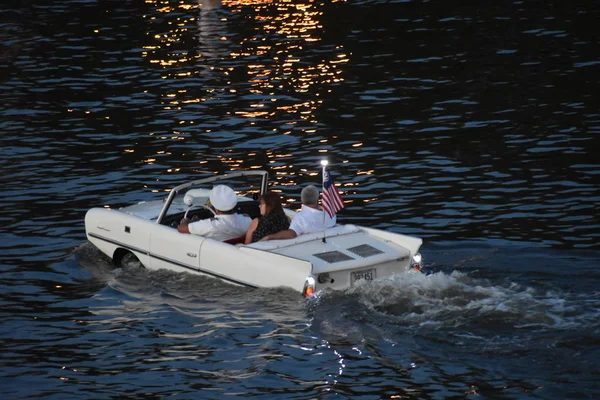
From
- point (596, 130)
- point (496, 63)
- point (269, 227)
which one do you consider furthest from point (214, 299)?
point (496, 63)

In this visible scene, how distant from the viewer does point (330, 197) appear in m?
14.2

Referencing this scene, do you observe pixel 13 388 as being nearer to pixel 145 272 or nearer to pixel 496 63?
pixel 145 272

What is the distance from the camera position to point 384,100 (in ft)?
84.3

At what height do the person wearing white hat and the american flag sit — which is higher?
the american flag

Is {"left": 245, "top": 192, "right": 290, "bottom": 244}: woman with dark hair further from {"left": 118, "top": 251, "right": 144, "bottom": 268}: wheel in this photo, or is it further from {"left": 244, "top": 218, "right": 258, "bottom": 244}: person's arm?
{"left": 118, "top": 251, "right": 144, "bottom": 268}: wheel

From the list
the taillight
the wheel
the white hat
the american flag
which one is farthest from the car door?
the taillight

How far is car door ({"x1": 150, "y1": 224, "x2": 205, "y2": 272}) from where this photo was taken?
14578mm

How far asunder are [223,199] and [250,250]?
1.38 meters

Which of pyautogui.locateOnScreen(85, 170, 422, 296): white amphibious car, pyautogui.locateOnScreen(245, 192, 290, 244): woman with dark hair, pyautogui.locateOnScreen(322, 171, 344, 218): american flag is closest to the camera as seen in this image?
pyautogui.locateOnScreen(85, 170, 422, 296): white amphibious car

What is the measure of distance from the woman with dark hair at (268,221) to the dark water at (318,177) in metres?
0.95

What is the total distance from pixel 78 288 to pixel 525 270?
6.19 m

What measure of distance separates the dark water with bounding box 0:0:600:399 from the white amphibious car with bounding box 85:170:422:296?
0.26 m

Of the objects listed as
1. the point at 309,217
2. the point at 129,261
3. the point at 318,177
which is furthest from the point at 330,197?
the point at 318,177

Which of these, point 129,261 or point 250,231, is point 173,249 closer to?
point 250,231
